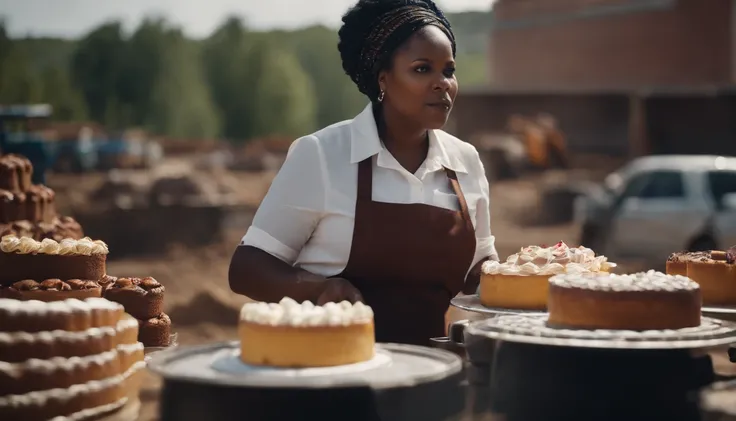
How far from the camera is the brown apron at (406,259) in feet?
11.9

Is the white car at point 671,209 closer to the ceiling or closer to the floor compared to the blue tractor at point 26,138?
closer to the floor

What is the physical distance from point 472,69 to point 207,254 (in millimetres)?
106481

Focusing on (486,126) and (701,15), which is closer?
(701,15)

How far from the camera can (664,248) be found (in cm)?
1859

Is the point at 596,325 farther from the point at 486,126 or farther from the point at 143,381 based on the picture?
the point at 486,126

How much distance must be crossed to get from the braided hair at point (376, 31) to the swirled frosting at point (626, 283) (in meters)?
0.89

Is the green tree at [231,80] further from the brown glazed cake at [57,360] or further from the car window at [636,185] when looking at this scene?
the brown glazed cake at [57,360]

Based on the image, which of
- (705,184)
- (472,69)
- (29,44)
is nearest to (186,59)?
(29,44)

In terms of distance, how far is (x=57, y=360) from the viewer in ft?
9.09

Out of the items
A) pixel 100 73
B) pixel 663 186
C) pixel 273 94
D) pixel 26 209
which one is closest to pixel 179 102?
pixel 100 73

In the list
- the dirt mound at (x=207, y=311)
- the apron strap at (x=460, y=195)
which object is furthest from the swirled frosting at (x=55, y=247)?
the dirt mound at (x=207, y=311)

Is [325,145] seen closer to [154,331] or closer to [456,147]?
[456,147]

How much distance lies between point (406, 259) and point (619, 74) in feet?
Result: 126

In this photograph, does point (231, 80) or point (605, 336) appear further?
point (231, 80)
